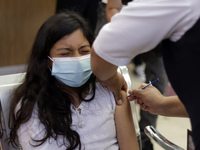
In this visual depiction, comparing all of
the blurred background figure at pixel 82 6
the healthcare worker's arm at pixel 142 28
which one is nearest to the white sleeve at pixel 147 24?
the healthcare worker's arm at pixel 142 28

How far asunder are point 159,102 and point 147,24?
1.99 feet

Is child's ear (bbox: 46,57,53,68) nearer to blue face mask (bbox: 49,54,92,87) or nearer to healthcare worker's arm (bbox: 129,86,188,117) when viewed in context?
blue face mask (bbox: 49,54,92,87)

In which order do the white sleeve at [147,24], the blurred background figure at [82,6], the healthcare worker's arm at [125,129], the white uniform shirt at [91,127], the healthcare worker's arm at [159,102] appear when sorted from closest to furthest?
the white sleeve at [147,24] < the healthcare worker's arm at [159,102] < the white uniform shirt at [91,127] < the healthcare worker's arm at [125,129] < the blurred background figure at [82,6]

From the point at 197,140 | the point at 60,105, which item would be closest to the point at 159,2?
the point at 197,140

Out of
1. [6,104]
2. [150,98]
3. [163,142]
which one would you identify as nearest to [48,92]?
[6,104]

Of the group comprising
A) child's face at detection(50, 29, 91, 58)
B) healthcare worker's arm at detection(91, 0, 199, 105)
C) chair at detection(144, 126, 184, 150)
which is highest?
healthcare worker's arm at detection(91, 0, 199, 105)

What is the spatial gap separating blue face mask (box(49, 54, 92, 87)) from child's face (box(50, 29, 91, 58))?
3 centimetres

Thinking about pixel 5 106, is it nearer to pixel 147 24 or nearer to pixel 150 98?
pixel 150 98

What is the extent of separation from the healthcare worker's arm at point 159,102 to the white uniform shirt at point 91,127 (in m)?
0.15

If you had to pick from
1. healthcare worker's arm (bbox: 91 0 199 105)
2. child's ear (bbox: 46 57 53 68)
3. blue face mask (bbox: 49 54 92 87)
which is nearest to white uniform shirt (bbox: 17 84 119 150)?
blue face mask (bbox: 49 54 92 87)

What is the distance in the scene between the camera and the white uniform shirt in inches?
55.7

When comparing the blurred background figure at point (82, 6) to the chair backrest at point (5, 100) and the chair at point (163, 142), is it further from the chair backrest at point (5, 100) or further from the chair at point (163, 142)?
the chair at point (163, 142)

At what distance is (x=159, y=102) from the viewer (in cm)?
139

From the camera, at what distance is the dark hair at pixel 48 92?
142 centimetres
